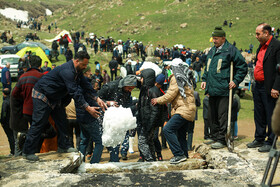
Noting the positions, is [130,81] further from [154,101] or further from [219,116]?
[219,116]

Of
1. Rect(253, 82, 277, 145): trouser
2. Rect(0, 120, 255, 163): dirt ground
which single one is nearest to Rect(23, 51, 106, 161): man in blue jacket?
Rect(0, 120, 255, 163): dirt ground

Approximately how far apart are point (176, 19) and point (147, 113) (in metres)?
56.3

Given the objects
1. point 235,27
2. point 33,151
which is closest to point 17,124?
point 33,151

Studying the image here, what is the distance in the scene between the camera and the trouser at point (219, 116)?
5.69 meters

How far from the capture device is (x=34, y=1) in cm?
12056

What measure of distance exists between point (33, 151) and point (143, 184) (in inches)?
83.2

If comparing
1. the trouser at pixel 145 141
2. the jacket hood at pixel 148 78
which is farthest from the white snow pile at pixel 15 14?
the trouser at pixel 145 141

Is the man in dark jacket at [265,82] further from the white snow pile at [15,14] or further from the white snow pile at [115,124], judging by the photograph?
the white snow pile at [15,14]

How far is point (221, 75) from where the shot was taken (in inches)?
221

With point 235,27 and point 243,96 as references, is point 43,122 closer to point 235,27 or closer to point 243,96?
point 243,96

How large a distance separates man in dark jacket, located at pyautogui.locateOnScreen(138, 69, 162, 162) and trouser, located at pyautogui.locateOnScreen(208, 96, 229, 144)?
1017 mm

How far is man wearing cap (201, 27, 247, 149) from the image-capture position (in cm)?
557

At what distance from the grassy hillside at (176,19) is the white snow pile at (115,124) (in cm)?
4194

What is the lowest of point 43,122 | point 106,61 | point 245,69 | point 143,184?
point 143,184
